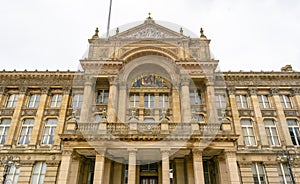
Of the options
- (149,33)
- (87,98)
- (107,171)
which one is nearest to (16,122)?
(87,98)

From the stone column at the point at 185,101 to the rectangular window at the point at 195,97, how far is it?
5.83 ft

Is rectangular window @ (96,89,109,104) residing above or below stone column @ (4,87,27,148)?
above

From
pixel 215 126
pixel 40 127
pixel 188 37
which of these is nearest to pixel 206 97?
pixel 215 126

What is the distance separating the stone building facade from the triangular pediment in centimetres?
10

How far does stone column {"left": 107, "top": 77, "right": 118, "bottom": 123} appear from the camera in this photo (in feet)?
64.0

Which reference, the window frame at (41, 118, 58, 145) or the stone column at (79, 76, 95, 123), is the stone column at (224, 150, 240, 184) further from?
the window frame at (41, 118, 58, 145)

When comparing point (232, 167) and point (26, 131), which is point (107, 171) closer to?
point (232, 167)

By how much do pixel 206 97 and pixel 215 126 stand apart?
4755 millimetres

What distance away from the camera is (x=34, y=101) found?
23000mm

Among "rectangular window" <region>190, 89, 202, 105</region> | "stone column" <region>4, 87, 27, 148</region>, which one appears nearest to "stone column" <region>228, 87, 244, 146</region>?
"rectangular window" <region>190, 89, 202, 105</region>

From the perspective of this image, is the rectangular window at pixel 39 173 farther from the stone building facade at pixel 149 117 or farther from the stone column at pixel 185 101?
the stone column at pixel 185 101

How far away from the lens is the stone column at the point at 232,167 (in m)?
15.8

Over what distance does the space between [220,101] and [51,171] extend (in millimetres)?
16203

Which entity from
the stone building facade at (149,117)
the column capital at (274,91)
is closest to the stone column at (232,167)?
the stone building facade at (149,117)
